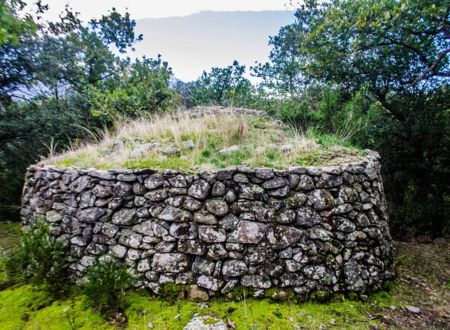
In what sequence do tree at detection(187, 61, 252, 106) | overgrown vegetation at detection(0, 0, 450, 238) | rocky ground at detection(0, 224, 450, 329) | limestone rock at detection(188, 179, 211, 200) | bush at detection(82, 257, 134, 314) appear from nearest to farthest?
rocky ground at detection(0, 224, 450, 329)
bush at detection(82, 257, 134, 314)
limestone rock at detection(188, 179, 211, 200)
overgrown vegetation at detection(0, 0, 450, 238)
tree at detection(187, 61, 252, 106)

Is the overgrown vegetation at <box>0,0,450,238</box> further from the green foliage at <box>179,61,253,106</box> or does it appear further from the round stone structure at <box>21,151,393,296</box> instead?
the round stone structure at <box>21,151,393,296</box>

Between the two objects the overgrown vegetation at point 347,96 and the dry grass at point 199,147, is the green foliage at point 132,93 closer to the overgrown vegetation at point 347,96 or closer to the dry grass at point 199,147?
the overgrown vegetation at point 347,96

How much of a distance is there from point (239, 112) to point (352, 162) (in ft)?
13.7

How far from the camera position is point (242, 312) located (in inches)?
136

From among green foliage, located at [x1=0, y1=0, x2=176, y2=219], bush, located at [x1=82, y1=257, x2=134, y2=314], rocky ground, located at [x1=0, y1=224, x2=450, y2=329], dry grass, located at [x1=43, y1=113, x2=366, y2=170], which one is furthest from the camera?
green foliage, located at [x1=0, y1=0, x2=176, y2=219]

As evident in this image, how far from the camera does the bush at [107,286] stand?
11.5ft

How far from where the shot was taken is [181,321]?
11.0 feet

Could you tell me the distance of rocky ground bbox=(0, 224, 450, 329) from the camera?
3299 millimetres

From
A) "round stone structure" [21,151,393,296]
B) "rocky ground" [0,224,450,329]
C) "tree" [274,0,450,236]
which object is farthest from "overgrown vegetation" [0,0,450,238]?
"rocky ground" [0,224,450,329]

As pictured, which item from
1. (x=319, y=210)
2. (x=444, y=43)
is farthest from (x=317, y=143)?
(x=444, y=43)

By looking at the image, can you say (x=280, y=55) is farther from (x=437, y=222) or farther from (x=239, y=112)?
(x=437, y=222)

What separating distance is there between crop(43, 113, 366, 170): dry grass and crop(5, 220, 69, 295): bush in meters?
1.28

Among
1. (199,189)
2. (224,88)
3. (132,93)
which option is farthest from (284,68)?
(199,189)

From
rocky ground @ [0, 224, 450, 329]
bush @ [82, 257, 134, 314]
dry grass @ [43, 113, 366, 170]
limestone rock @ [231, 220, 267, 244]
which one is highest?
dry grass @ [43, 113, 366, 170]
